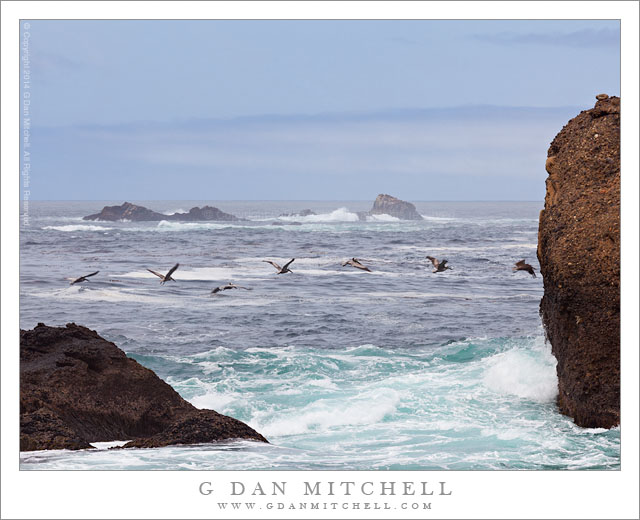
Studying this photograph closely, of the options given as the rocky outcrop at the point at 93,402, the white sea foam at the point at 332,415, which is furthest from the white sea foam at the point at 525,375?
the rocky outcrop at the point at 93,402

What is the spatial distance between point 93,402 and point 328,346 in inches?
230

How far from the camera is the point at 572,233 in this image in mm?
8430

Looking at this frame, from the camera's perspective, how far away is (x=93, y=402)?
8.20 metres

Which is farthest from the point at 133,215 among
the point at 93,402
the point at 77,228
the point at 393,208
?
the point at 93,402

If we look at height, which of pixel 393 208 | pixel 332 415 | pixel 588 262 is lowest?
pixel 332 415

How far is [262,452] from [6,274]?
291cm

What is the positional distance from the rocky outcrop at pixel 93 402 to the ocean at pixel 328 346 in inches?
10.6

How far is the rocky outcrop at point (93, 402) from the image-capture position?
7.45 m

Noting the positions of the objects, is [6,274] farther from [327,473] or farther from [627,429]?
[627,429]

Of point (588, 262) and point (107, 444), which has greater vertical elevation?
point (588, 262)

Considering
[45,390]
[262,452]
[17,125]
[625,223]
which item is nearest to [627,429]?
[625,223]

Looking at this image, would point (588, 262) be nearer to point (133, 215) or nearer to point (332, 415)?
point (332, 415)

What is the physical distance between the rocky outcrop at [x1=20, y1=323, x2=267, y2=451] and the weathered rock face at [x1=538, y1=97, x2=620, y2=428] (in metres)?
3.55

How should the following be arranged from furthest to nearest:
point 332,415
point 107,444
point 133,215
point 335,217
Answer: point 335,217, point 133,215, point 332,415, point 107,444
